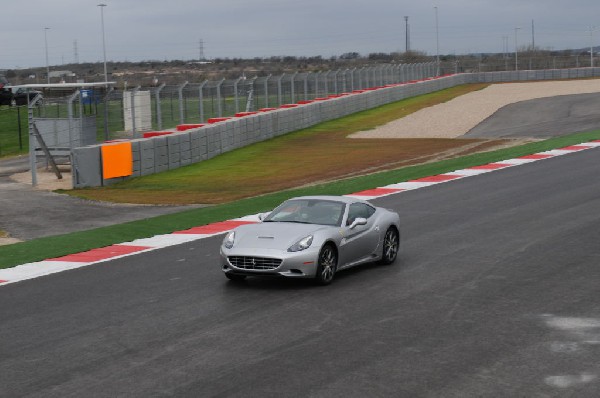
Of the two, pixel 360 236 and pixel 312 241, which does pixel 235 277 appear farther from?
pixel 360 236

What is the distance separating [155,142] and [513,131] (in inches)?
655

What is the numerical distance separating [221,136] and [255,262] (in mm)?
24985

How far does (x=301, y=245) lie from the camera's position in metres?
15.2

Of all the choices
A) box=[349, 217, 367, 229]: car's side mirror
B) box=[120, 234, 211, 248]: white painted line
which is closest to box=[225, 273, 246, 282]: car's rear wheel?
box=[349, 217, 367, 229]: car's side mirror

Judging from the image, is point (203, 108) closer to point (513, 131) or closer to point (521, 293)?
point (513, 131)

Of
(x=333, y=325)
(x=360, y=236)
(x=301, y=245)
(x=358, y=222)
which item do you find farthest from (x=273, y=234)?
(x=333, y=325)

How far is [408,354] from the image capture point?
1098 cm

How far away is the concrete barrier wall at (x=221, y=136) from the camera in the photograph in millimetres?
31750

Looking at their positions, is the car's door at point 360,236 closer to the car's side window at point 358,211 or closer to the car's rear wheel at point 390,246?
the car's side window at point 358,211

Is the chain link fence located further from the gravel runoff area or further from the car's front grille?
the car's front grille

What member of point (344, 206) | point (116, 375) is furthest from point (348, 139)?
point (116, 375)

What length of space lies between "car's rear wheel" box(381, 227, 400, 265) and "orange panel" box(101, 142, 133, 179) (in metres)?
16.4

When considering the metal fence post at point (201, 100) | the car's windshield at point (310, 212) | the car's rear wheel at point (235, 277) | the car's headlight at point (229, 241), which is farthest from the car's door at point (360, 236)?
the metal fence post at point (201, 100)

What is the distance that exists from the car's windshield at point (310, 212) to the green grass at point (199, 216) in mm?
4672
